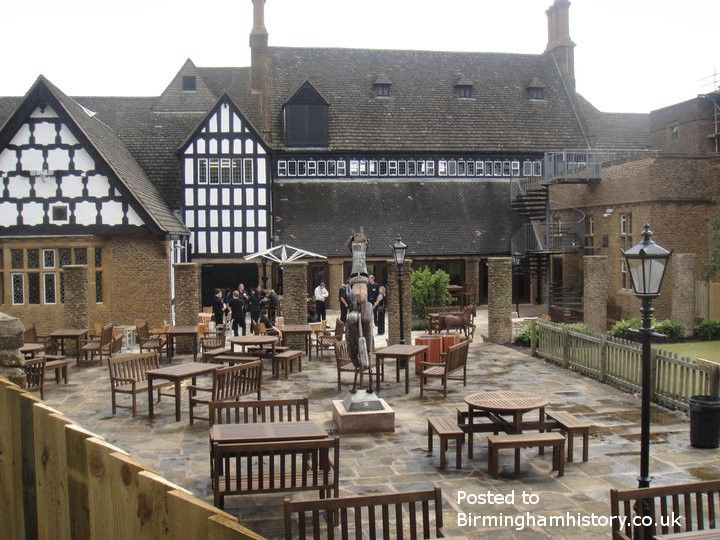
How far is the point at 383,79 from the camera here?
35.8 meters

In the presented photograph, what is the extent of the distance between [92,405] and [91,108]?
77.9ft

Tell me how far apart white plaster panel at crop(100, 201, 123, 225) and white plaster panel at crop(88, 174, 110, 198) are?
0.34 m

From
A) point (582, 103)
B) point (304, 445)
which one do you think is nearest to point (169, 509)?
point (304, 445)

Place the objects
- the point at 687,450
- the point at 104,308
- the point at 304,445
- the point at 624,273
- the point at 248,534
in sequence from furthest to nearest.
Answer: the point at 624,273
the point at 104,308
the point at 687,450
the point at 304,445
the point at 248,534

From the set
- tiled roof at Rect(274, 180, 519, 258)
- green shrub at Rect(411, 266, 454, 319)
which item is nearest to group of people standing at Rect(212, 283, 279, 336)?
green shrub at Rect(411, 266, 454, 319)

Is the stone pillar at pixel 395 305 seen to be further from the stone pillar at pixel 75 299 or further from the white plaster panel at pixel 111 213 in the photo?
the white plaster panel at pixel 111 213

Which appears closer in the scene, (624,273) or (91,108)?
(624,273)

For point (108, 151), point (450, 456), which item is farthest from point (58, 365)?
point (108, 151)

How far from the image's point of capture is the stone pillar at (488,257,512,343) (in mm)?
20297

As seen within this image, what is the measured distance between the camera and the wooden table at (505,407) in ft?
30.4

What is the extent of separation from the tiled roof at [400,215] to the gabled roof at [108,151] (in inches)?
230

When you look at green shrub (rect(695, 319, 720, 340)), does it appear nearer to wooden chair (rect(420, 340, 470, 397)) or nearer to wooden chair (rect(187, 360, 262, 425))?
wooden chair (rect(420, 340, 470, 397))

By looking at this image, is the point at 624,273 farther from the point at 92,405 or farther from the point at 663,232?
the point at 92,405

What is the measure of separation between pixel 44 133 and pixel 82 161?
137cm
